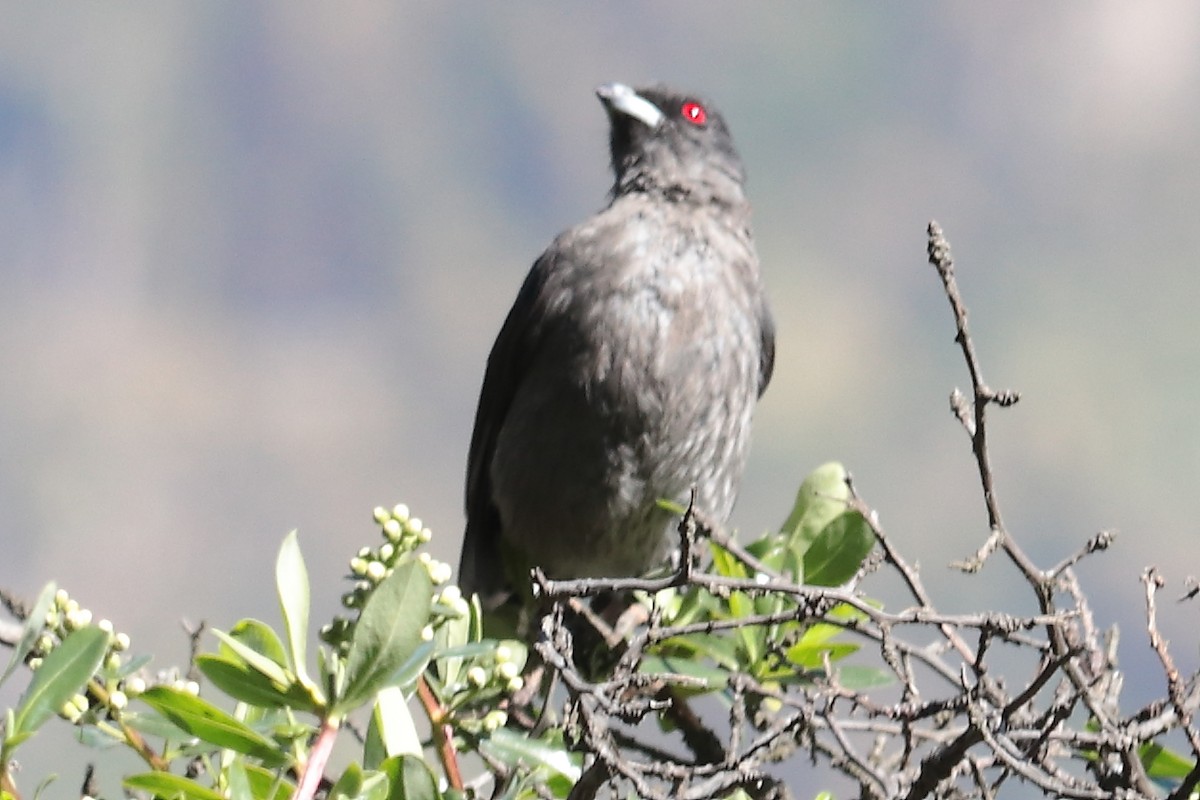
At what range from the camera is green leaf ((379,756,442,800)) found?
208cm

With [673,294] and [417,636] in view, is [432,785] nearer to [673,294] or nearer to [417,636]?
[417,636]

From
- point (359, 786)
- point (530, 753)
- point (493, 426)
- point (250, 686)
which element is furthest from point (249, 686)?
point (493, 426)

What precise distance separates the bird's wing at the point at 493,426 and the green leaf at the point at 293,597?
350cm

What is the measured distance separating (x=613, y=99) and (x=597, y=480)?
184cm

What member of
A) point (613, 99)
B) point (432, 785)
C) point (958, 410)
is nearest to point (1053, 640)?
point (958, 410)

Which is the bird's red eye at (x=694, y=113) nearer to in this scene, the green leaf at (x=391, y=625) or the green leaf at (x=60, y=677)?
the green leaf at (x=391, y=625)

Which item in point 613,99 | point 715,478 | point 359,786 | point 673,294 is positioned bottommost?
point 359,786

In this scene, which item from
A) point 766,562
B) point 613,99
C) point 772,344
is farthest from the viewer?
point 613,99

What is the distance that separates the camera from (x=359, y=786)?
1.93 meters

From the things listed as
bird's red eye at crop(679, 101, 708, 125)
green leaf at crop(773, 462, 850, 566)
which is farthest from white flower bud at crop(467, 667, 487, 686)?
bird's red eye at crop(679, 101, 708, 125)

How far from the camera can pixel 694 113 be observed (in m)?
6.54

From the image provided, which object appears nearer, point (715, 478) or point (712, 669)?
point (712, 669)

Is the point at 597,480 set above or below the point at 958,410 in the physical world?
above

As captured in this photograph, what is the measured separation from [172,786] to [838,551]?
1872mm
